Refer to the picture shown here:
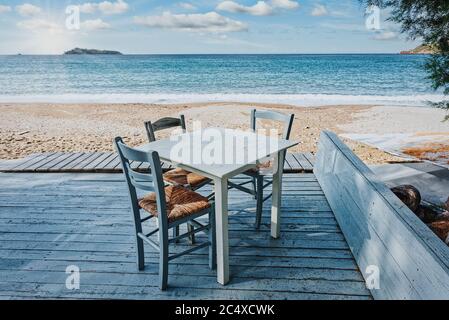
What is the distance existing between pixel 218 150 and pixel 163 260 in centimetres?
80

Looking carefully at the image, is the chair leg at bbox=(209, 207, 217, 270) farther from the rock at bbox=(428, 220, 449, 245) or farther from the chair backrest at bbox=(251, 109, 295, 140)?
the rock at bbox=(428, 220, 449, 245)

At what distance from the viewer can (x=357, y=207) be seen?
2.18 m

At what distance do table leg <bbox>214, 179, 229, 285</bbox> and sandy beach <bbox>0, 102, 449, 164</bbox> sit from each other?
151 inches

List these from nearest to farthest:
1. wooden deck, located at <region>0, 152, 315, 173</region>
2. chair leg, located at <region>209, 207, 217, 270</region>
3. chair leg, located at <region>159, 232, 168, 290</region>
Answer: chair leg, located at <region>159, 232, 168, 290</region> < chair leg, located at <region>209, 207, 217, 270</region> < wooden deck, located at <region>0, 152, 315, 173</region>

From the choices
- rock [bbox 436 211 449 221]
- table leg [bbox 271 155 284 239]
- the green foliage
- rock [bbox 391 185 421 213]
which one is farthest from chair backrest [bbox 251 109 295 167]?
the green foliage

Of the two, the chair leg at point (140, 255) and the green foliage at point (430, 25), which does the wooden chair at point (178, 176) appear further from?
the green foliage at point (430, 25)

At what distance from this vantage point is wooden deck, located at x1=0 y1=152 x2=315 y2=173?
393 centimetres

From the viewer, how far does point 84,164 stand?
407cm

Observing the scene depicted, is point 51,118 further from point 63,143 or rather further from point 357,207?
point 357,207

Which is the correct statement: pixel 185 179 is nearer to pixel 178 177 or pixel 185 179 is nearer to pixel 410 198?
pixel 178 177

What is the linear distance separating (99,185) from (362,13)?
12.0ft

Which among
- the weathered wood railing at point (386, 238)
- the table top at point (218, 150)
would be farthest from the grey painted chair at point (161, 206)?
the weathered wood railing at point (386, 238)

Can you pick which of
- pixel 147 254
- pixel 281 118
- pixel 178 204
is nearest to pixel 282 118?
pixel 281 118
